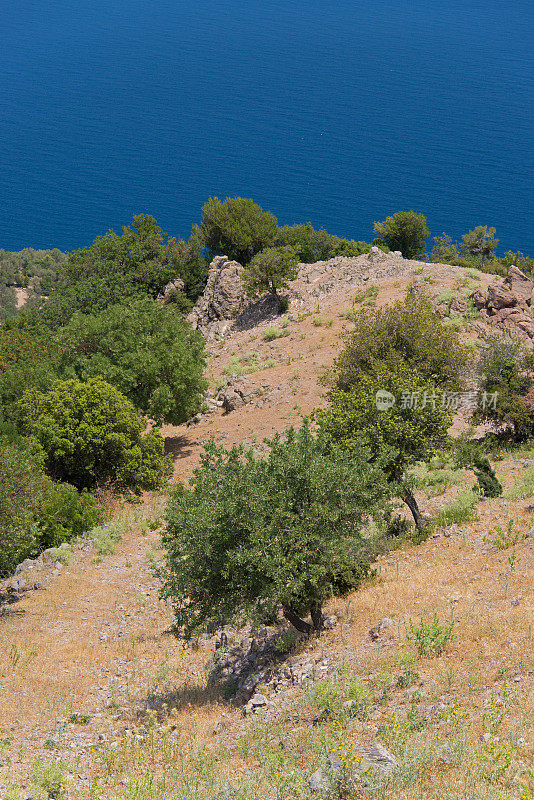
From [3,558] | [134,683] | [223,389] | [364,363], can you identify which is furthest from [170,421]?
[134,683]

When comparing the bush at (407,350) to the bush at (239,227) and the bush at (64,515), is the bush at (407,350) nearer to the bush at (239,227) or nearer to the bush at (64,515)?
the bush at (64,515)

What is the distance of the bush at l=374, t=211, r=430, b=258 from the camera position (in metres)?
72.9

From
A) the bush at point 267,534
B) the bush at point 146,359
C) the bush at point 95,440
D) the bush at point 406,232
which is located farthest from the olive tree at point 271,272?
the bush at point 267,534

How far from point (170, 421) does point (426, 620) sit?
2594 cm

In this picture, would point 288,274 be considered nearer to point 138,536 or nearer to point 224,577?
point 138,536

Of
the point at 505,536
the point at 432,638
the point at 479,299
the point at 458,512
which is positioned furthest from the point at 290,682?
the point at 479,299

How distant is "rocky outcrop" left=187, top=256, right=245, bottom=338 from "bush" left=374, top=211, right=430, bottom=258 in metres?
21.9

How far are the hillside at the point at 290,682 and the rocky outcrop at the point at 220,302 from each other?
101ft

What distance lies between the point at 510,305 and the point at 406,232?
3641 cm

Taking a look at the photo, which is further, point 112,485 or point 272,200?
point 272,200

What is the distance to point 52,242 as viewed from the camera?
15225cm

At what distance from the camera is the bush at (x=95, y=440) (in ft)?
102

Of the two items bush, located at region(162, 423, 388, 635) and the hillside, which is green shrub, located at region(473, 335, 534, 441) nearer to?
the hillside

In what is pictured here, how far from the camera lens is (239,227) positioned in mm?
65062
